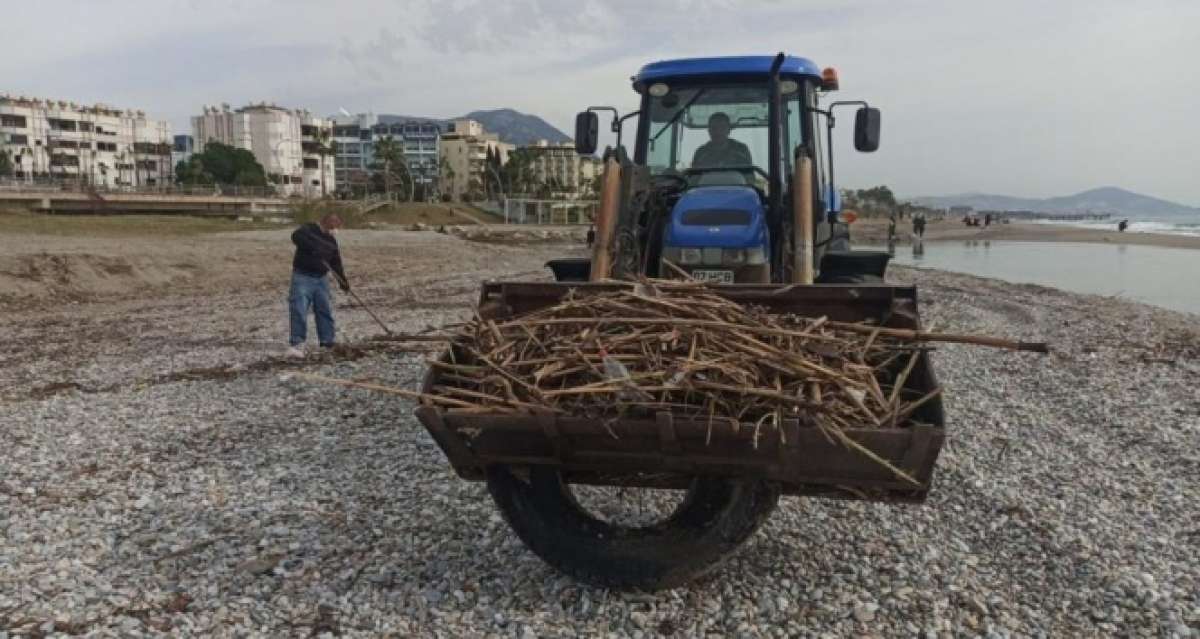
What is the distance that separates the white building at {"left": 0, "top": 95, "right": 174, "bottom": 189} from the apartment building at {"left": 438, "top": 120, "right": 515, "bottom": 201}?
38.0 meters

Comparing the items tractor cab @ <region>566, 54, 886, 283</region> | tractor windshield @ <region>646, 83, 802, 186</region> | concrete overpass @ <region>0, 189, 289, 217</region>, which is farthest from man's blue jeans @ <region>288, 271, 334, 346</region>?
concrete overpass @ <region>0, 189, 289, 217</region>

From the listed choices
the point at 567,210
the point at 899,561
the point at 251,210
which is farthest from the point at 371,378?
the point at 567,210

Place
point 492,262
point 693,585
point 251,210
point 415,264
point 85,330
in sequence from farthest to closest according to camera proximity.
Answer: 1. point 251,210
2. point 492,262
3. point 415,264
4. point 85,330
5. point 693,585

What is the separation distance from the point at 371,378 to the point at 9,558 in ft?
18.1

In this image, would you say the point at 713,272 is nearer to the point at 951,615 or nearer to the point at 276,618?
the point at 951,615

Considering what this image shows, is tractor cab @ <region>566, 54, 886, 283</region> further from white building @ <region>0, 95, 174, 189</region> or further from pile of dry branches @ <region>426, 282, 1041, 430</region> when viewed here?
white building @ <region>0, 95, 174, 189</region>

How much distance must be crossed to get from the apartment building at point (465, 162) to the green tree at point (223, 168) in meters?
25.6

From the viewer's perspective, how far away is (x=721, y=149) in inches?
308

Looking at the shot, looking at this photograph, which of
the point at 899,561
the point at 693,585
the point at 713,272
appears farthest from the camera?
the point at 713,272

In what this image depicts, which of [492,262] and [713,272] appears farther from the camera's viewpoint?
[492,262]

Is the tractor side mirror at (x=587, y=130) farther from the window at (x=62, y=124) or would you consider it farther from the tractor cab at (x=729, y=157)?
the window at (x=62, y=124)

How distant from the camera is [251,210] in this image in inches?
2753

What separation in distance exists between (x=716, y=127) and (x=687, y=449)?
4612mm

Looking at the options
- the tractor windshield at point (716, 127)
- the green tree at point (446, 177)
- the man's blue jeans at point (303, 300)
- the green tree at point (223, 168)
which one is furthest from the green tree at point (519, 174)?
the tractor windshield at point (716, 127)
